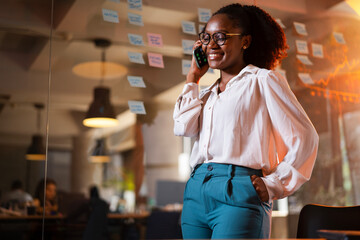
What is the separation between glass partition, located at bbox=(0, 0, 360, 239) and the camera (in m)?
3.26

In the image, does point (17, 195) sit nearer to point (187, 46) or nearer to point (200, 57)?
point (187, 46)

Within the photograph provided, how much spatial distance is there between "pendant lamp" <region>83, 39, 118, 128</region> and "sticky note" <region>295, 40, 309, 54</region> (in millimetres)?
1467

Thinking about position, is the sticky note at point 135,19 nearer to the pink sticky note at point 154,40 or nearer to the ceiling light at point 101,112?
the pink sticky note at point 154,40

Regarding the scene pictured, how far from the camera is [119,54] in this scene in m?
3.33

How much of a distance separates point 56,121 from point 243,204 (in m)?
2.10

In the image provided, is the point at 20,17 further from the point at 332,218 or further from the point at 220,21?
the point at 332,218

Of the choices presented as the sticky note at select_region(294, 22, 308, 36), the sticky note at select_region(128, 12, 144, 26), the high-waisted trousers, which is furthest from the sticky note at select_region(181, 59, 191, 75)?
the high-waisted trousers

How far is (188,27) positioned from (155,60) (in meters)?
0.34

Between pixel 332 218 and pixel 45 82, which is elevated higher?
pixel 45 82

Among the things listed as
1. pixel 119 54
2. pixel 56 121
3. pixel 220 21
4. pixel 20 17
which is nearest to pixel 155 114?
pixel 119 54

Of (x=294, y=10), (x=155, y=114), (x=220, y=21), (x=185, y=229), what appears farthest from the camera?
(x=294, y=10)

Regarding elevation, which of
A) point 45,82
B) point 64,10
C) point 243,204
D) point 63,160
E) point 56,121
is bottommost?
point 243,204

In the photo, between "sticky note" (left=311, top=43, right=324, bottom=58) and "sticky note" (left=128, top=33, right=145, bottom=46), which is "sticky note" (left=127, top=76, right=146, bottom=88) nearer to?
"sticky note" (left=128, top=33, right=145, bottom=46)

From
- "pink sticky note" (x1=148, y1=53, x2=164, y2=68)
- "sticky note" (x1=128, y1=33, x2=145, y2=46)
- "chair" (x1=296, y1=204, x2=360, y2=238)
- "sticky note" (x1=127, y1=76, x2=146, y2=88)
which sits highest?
"sticky note" (x1=128, y1=33, x2=145, y2=46)
